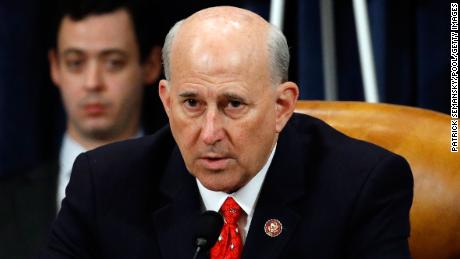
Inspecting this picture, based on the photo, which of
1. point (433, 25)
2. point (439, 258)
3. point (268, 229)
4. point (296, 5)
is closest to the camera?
point (268, 229)

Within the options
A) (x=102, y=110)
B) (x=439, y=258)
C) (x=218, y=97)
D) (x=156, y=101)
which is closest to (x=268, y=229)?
(x=218, y=97)

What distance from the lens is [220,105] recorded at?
181 cm

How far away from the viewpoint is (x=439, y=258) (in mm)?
2084

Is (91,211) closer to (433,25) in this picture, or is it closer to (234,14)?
(234,14)

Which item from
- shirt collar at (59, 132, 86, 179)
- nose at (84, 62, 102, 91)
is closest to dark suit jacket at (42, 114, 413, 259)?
nose at (84, 62, 102, 91)

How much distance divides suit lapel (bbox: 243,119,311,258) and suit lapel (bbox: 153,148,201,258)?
0.46 ft

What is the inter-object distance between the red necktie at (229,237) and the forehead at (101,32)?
4.58 feet

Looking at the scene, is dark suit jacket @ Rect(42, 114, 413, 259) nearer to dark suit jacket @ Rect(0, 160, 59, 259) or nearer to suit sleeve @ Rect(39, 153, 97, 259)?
suit sleeve @ Rect(39, 153, 97, 259)

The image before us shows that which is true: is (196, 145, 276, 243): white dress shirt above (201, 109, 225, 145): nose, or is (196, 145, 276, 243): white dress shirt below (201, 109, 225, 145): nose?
below

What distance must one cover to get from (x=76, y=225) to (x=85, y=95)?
1223 millimetres

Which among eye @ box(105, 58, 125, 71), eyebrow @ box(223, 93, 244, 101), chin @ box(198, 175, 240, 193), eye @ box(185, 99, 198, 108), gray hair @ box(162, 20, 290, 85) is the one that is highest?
gray hair @ box(162, 20, 290, 85)

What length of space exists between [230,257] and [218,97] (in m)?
0.36

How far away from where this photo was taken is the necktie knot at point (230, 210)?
6.38 feet

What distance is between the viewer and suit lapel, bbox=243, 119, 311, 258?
190 centimetres
